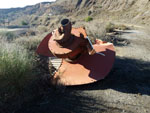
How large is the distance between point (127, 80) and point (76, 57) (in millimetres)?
1346

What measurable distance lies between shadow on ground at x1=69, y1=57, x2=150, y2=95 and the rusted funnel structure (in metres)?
0.22

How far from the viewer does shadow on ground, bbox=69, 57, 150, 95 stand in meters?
3.07

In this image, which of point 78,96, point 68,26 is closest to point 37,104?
point 78,96

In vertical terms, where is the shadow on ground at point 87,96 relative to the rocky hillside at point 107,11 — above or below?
below

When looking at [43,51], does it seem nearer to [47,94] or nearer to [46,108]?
[47,94]

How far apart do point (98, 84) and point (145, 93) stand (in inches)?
38.6

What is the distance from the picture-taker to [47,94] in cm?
296

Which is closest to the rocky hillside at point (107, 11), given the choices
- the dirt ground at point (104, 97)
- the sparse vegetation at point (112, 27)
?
the sparse vegetation at point (112, 27)

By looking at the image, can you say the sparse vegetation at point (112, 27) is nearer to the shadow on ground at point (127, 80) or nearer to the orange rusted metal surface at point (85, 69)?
the shadow on ground at point (127, 80)

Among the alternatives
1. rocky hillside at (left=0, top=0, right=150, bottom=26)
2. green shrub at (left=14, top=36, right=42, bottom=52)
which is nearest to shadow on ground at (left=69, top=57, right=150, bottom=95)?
green shrub at (left=14, top=36, right=42, bottom=52)

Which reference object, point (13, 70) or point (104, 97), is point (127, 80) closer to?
point (104, 97)

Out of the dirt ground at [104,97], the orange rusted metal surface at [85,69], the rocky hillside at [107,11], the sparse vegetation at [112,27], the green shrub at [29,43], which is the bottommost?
the dirt ground at [104,97]

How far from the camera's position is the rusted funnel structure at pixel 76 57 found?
3035mm

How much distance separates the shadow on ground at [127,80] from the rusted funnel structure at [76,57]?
0.72 ft
